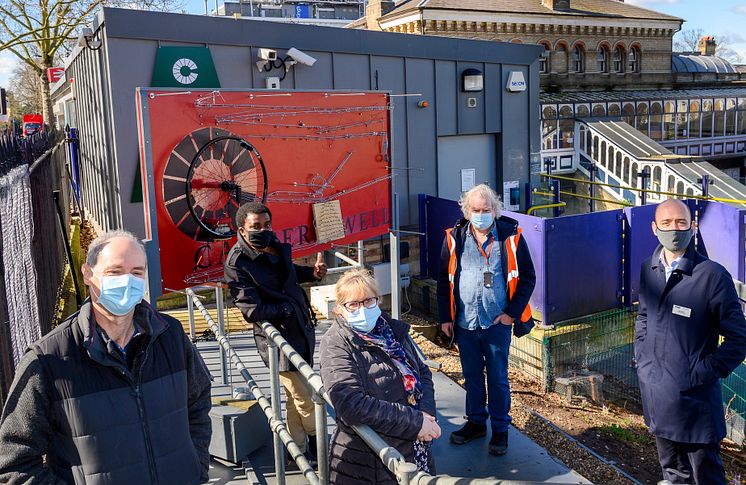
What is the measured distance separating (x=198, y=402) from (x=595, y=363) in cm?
707

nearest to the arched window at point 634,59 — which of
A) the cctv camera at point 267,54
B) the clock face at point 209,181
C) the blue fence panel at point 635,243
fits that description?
the blue fence panel at point 635,243

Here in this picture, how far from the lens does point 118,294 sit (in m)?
2.55

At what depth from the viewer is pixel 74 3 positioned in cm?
2395

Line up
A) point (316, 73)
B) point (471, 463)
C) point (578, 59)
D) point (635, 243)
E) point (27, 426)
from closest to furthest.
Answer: point (27, 426)
point (471, 463)
point (635, 243)
point (316, 73)
point (578, 59)

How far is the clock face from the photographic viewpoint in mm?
5457

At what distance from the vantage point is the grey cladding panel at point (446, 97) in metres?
11.8

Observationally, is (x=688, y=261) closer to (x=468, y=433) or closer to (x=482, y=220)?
(x=482, y=220)

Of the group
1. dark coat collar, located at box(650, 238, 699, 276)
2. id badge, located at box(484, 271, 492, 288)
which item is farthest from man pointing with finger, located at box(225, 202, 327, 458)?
dark coat collar, located at box(650, 238, 699, 276)

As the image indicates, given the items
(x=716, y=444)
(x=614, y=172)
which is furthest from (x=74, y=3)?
(x=716, y=444)

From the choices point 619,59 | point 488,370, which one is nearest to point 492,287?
point 488,370

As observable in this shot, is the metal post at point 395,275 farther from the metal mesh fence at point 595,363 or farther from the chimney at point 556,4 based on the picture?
the chimney at point 556,4

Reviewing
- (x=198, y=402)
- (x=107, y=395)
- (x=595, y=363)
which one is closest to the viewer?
(x=107, y=395)

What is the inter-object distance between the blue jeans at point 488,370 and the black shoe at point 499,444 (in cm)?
4

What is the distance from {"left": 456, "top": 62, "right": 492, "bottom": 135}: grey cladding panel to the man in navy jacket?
27.4 feet
